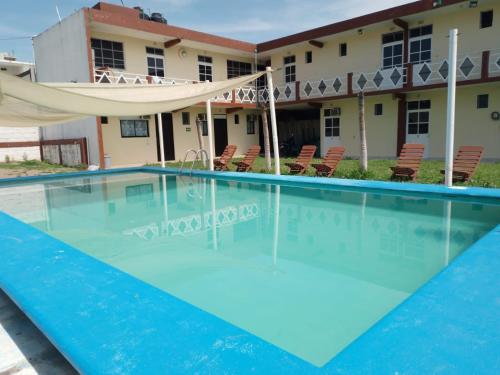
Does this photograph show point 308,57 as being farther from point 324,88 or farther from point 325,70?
point 324,88

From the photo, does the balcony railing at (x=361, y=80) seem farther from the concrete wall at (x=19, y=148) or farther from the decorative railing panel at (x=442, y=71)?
the concrete wall at (x=19, y=148)

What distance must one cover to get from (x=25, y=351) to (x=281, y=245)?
290 centimetres

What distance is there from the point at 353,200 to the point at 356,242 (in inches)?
101

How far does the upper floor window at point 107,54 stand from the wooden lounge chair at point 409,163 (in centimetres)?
1158

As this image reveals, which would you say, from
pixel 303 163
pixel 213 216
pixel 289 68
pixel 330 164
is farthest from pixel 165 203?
pixel 289 68

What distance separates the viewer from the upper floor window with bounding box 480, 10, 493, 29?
42.9 feet

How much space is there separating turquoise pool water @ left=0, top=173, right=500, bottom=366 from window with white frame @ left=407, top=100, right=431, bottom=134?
353 inches

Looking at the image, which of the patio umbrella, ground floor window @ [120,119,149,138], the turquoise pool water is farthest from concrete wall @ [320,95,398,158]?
the turquoise pool water

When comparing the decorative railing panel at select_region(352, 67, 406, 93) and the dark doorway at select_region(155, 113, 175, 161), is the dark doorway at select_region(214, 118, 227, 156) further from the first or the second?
the decorative railing panel at select_region(352, 67, 406, 93)

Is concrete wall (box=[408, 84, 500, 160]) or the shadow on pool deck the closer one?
the shadow on pool deck

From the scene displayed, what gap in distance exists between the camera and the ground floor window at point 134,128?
15.5 m

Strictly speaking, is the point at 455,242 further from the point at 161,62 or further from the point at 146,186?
the point at 161,62

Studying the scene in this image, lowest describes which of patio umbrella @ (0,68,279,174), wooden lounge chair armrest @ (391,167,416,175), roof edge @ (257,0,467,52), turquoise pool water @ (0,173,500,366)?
turquoise pool water @ (0,173,500,366)

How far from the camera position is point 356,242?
14.9 feet
